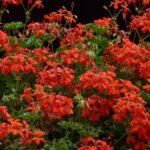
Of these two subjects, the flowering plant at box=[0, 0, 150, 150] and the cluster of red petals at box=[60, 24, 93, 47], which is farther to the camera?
the cluster of red petals at box=[60, 24, 93, 47]

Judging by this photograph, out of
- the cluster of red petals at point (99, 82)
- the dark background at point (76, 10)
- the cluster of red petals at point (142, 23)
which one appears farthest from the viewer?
the dark background at point (76, 10)

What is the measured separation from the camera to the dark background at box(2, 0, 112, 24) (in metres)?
6.54

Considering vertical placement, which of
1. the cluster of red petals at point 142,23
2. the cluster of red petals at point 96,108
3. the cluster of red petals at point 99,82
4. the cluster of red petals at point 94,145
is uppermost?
the cluster of red petals at point 142,23

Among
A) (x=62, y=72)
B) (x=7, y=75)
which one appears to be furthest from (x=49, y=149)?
(x=7, y=75)

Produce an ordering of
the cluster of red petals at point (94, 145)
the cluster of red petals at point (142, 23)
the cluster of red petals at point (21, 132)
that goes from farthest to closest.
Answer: the cluster of red petals at point (142, 23) < the cluster of red petals at point (94, 145) < the cluster of red petals at point (21, 132)

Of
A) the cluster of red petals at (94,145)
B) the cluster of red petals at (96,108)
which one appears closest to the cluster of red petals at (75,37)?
the cluster of red petals at (96,108)

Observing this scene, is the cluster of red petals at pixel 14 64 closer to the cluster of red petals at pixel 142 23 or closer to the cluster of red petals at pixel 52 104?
the cluster of red petals at pixel 52 104

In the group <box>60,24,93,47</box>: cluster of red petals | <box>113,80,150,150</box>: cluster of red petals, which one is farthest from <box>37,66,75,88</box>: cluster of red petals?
<box>60,24,93,47</box>: cluster of red petals

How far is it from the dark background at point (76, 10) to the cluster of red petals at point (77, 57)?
6.94 feet

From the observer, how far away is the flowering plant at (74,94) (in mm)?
3871

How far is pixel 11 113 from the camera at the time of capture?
4.20 meters

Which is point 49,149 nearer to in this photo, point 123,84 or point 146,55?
point 123,84

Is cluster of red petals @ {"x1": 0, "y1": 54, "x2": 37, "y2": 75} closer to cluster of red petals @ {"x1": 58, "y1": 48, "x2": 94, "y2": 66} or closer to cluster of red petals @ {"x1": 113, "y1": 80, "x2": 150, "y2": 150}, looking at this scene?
cluster of red petals @ {"x1": 58, "y1": 48, "x2": 94, "y2": 66}

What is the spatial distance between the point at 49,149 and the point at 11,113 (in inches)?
18.4
